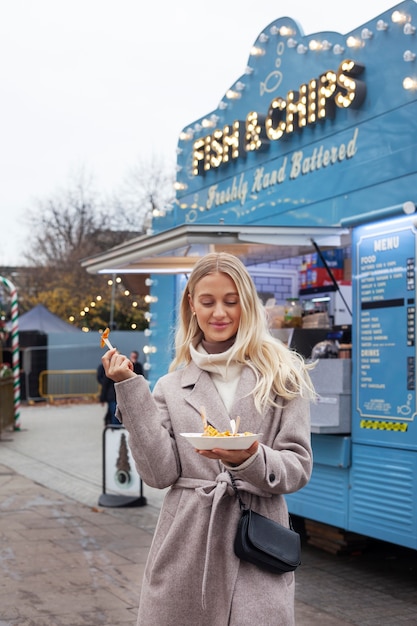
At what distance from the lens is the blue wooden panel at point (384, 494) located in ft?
19.7

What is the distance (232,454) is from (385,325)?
3990 mm

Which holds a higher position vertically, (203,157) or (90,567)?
(203,157)

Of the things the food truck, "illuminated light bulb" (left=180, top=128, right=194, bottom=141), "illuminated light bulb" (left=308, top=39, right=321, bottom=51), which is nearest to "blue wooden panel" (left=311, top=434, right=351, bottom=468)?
the food truck

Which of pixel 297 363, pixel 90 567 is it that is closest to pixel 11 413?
pixel 90 567

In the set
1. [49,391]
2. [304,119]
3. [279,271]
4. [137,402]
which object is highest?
[304,119]

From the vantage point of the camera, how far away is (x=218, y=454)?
2498 mm

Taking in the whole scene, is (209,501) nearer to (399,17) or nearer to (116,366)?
(116,366)

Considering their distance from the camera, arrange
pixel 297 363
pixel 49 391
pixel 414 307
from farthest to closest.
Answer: pixel 49 391
pixel 414 307
pixel 297 363

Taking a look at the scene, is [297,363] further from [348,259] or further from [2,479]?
[2,479]

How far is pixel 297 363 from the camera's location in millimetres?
2945

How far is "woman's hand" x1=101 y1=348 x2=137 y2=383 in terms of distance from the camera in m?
2.68

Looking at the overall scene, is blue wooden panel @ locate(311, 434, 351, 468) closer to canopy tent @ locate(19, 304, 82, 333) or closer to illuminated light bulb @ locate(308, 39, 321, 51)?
illuminated light bulb @ locate(308, 39, 321, 51)

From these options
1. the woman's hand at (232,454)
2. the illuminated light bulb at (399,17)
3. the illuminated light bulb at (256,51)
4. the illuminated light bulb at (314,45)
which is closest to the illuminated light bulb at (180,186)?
the illuminated light bulb at (256,51)

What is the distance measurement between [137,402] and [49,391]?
2492 centimetres
